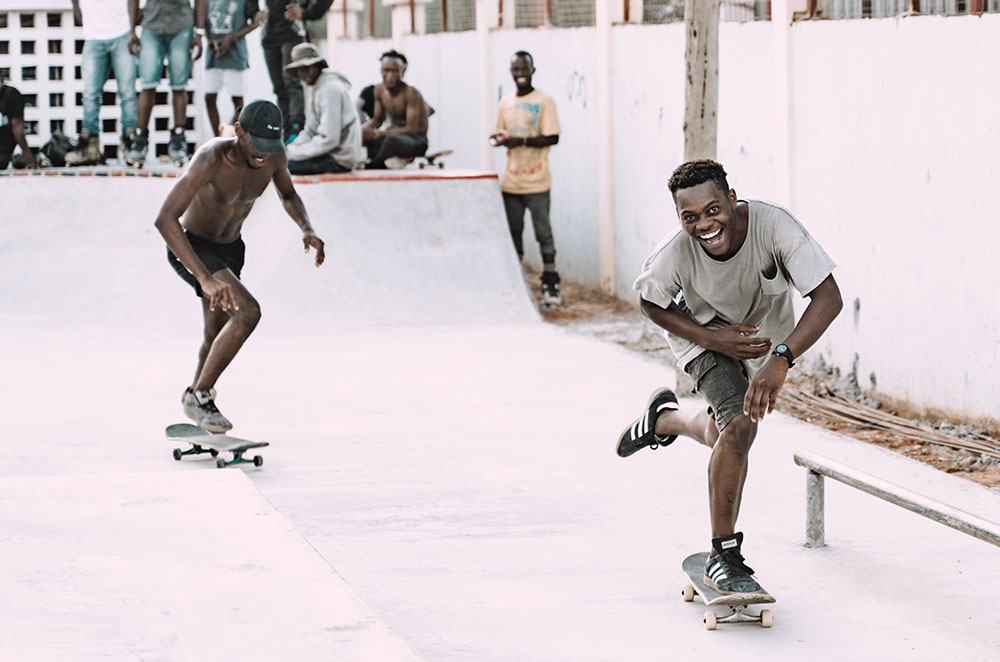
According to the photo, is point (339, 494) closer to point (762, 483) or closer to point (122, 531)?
point (122, 531)

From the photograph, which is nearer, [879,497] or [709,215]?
[709,215]

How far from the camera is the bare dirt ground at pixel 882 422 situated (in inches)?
272

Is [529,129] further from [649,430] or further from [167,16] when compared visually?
[649,430]

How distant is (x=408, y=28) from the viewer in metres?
18.3

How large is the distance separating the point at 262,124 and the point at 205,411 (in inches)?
53.7

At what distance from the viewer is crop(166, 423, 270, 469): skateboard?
22.5ft

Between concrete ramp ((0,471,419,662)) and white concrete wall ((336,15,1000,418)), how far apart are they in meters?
3.80

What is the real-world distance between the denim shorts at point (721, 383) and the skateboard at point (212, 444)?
106 inches

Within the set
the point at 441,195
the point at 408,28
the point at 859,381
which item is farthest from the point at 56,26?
the point at 859,381

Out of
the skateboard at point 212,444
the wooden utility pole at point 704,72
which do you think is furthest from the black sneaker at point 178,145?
the skateboard at point 212,444

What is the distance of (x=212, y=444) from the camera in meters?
6.88

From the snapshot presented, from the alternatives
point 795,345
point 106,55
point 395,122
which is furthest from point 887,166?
point 106,55

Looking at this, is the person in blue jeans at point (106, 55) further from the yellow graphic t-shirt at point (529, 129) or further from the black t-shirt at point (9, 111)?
the yellow graphic t-shirt at point (529, 129)

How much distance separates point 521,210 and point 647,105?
1402 mm
